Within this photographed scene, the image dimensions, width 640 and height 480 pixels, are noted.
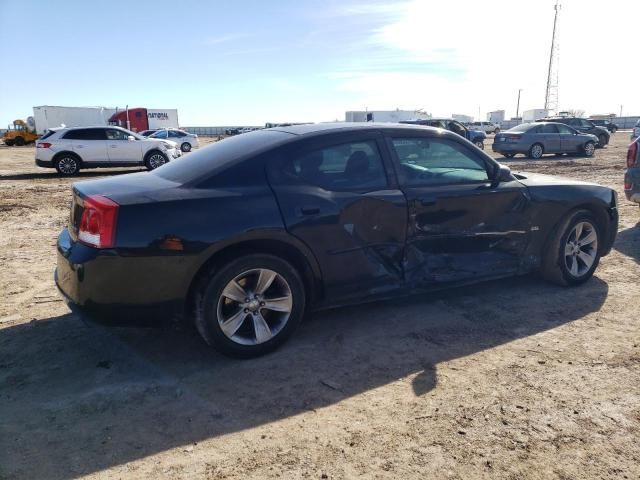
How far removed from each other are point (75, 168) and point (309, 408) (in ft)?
51.9

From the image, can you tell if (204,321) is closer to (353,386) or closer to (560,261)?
(353,386)

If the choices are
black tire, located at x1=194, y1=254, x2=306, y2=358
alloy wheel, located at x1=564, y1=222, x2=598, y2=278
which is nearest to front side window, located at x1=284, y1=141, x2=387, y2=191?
black tire, located at x1=194, y1=254, x2=306, y2=358

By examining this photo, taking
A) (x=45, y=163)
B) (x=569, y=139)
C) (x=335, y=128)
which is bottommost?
(x=45, y=163)

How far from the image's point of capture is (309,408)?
294 cm

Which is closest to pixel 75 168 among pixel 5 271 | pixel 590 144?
pixel 5 271

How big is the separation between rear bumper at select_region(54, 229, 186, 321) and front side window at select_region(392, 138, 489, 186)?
191 cm

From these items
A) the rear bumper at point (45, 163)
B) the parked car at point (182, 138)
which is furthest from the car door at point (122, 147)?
the parked car at point (182, 138)

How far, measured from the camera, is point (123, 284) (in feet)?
10.3

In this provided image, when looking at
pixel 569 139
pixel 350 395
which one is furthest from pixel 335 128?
pixel 569 139

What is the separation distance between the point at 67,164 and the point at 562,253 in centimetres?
1563

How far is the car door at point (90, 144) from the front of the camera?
53.1ft

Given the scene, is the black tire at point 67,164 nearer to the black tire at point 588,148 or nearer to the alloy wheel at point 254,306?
the alloy wheel at point 254,306

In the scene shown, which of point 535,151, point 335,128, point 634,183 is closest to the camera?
point 335,128

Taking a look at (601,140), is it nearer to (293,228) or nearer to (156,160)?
(156,160)
